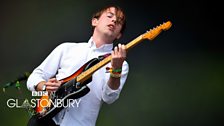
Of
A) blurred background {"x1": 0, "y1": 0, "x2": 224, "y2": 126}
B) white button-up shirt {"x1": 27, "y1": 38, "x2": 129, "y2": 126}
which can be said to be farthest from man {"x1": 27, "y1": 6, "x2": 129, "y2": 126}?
blurred background {"x1": 0, "y1": 0, "x2": 224, "y2": 126}

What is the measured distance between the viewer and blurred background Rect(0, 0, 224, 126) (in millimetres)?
2068

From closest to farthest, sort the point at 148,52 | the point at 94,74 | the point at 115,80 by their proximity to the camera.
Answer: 1. the point at 115,80
2. the point at 94,74
3. the point at 148,52

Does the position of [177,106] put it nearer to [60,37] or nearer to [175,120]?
[175,120]

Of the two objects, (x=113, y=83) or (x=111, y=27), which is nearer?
→ (x=113, y=83)

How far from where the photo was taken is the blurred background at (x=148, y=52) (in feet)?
6.79

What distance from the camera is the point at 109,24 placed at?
1284mm

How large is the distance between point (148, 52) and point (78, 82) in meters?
1.09

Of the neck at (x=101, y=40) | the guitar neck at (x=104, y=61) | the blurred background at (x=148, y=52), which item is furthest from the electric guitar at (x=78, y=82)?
the blurred background at (x=148, y=52)

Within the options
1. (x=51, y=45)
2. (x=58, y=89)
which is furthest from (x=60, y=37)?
(x=58, y=89)

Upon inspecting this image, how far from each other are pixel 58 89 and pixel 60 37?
1.03m

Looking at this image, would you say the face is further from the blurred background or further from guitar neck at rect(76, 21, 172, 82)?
the blurred background

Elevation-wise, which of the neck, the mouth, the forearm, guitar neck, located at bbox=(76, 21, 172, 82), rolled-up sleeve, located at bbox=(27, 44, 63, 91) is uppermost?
the mouth

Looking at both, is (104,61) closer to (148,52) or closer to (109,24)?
(109,24)

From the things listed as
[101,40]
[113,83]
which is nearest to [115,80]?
[113,83]
